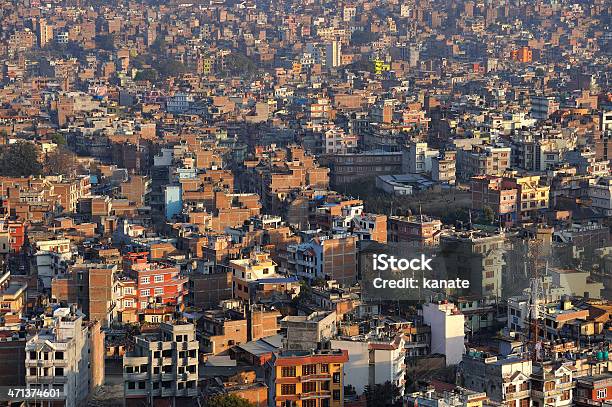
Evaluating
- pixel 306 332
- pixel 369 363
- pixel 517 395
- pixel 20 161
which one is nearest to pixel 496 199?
pixel 20 161

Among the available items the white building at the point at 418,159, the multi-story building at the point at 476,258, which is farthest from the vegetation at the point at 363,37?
the multi-story building at the point at 476,258

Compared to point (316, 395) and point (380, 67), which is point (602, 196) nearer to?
point (316, 395)

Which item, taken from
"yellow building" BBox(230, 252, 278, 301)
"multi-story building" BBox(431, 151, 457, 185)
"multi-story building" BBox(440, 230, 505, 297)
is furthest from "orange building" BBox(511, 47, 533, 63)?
"yellow building" BBox(230, 252, 278, 301)

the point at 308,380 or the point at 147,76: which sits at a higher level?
the point at 147,76

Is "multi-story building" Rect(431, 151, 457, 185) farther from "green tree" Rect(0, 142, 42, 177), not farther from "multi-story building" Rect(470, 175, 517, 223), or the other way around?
"green tree" Rect(0, 142, 42, 177)

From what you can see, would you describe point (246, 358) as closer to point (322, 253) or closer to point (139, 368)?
point (139, 368)

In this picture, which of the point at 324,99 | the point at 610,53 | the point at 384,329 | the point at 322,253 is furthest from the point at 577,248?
the point at 610,53

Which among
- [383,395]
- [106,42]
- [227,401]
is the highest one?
[106,42]

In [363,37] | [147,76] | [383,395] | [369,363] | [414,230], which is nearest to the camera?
[383,395]
